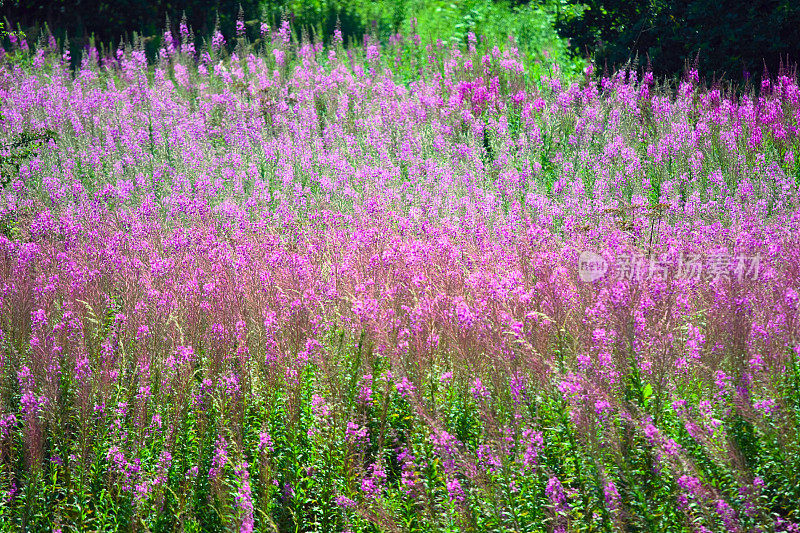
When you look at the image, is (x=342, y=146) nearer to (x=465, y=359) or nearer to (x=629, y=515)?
(x=465, y=359)

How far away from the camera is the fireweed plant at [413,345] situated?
9.15ft

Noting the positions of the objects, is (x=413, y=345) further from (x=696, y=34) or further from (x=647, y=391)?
(x=696, y=34)

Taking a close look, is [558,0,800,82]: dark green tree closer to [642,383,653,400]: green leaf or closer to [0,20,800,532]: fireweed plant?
[0,20,800,532]: fireweed plant

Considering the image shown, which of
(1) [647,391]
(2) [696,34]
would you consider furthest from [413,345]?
(2) [696,34]

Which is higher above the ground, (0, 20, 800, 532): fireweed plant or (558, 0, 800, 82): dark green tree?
(558, 0, 800, 82): dark green tree

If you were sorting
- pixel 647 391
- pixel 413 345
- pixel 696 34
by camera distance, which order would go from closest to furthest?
pixel 647 391 < pixel 413 345 < pixel 696 34

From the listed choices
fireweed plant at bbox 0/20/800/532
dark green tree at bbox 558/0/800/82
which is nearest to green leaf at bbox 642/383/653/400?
fireweed plant at bbox 0/20/800/532

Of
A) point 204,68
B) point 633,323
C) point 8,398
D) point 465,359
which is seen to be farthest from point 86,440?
point 204,68

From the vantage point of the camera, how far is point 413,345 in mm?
3404

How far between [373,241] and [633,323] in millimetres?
1995

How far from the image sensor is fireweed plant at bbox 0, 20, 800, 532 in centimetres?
279

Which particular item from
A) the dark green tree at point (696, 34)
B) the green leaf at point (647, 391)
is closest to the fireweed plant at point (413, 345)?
the green leaf at point (647, 391)

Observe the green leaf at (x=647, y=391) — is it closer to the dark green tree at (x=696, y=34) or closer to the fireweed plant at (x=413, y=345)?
the fireweed plant at (x=413, y=345)

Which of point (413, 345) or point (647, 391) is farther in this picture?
point (413, 345)
